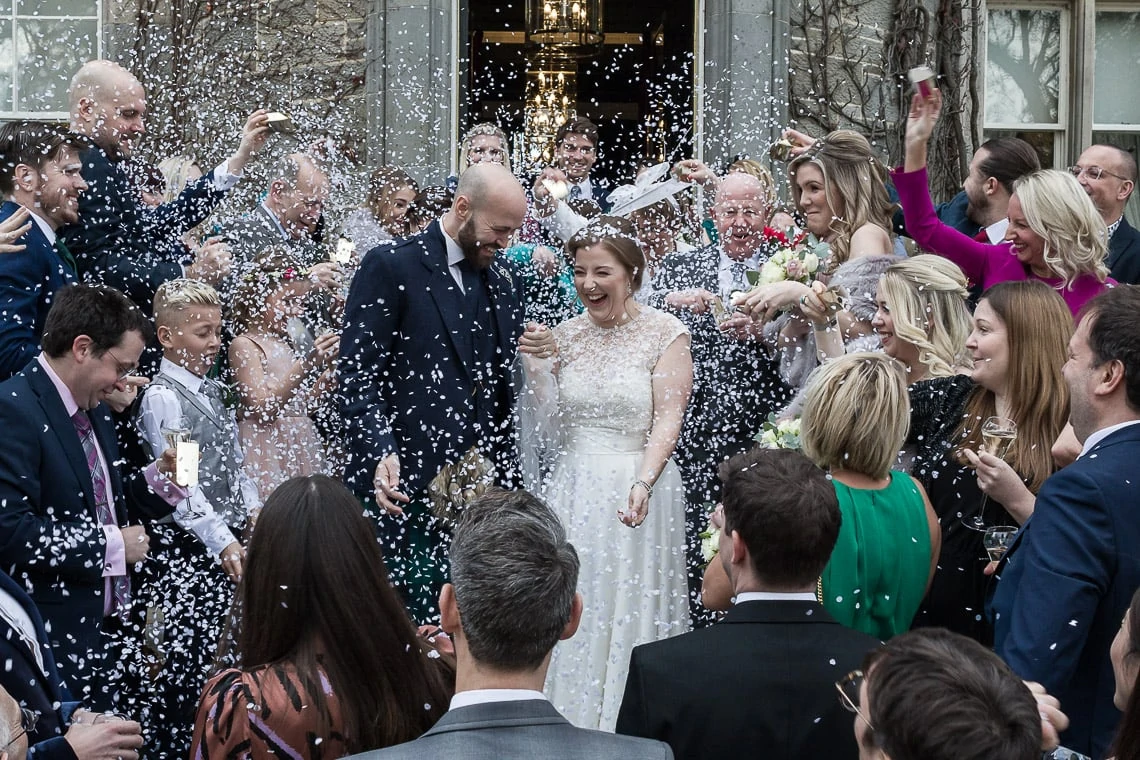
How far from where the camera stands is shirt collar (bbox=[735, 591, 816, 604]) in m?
2.99

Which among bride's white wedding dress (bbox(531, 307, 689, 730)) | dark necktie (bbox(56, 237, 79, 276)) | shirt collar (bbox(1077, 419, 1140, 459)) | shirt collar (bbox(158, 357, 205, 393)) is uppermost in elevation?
dark necktie (bbox(56, 237, 79, 276))

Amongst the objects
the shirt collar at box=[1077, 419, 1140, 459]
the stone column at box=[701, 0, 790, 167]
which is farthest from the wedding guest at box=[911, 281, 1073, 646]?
the stone column at box=[701, 0, 790, 167]

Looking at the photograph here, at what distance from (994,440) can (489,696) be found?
188 centimetres

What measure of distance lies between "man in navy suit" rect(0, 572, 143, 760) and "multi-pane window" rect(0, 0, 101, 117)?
6401 millimetres

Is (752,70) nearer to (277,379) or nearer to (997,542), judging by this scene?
(277,379)

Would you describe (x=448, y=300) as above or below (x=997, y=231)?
below

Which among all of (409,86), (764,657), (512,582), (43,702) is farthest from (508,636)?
(409,86)

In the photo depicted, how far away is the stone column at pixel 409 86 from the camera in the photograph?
27.3 feet

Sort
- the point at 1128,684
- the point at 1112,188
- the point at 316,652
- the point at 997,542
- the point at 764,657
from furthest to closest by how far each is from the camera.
→ the point at 1112,188 < the point at 997,542 < the point at 764,657 < the point at 316,652 < the point at 1128,684

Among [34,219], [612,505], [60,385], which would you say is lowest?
→ [612,505]

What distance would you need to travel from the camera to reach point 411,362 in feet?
16.4

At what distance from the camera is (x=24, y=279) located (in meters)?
5.00

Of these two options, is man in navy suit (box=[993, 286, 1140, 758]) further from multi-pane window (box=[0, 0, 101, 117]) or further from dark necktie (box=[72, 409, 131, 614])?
multi-pane window (box=[0, 0, 101, 117])

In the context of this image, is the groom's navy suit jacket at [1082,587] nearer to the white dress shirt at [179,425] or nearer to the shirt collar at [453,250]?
the shirt collar at [453,250]
